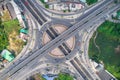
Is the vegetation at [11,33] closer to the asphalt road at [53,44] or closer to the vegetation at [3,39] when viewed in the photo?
the vegetation at [3,39]

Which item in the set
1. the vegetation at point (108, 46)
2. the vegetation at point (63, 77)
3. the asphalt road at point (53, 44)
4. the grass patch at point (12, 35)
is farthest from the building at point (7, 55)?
the vegetation at point (108, 46)

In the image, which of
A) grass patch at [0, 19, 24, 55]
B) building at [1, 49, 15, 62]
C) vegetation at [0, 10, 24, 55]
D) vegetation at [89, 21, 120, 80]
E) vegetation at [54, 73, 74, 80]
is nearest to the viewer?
building at [1, 49, 15, 62]

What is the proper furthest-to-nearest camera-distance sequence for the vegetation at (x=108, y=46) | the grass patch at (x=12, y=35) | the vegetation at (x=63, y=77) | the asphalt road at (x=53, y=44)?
the vegetation at (x=108, y=46) → the grass patch at (x=12, y=35) → the vegetation at (x=63, y=77) → the asphalt road at (x=53, y=44)

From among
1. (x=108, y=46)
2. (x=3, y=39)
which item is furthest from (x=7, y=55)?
(x=108, y=46)

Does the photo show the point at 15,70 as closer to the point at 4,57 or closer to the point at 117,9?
the point at 4,57

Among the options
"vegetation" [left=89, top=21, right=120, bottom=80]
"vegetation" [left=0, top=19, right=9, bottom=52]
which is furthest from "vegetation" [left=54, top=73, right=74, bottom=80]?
"vegetation" [left=0, top=19, right=9, bottom=52]

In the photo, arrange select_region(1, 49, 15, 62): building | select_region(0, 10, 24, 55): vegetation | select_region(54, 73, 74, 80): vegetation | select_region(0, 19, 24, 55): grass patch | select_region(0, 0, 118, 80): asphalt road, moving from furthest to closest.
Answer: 1. select_region(0, 10, 24, 55): vegetation
2. select_region(0, 19, 24, 55): grass patch
3. select_region(54, 73, 74, 80): vegetation
4. select_region(1, 49, 15, 62): building
5. select_region(0, 0, 118, 80): asphalt road

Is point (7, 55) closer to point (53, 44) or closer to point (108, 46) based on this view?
point (53, 44)

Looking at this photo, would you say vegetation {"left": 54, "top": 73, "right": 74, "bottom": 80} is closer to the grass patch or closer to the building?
the grass patch

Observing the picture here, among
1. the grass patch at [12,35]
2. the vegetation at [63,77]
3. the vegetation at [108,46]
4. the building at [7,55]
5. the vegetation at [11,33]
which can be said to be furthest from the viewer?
the vegetation at [108,46]

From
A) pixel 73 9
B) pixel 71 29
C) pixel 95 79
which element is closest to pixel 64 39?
pixel 71 29
